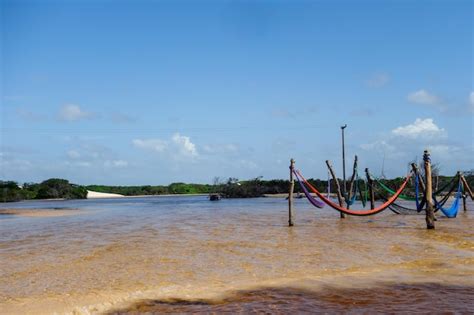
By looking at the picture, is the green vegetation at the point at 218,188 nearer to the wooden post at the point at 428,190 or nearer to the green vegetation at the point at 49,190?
the green vegetation at the point at 49,190

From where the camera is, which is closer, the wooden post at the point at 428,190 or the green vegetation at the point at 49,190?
the wooden post at the point at 428,190

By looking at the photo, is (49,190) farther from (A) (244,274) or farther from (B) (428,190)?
(A) (244,274)

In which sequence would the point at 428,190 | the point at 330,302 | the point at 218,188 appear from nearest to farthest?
the point at 330,302
the point at 428,190
the point at 218,188

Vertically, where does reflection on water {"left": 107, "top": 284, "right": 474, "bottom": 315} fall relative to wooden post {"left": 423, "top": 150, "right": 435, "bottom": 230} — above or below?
below

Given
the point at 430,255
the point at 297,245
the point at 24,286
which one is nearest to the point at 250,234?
the point at 297,245

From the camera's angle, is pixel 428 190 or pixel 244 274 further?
pixel 428 190

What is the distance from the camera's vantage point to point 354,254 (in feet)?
30.1

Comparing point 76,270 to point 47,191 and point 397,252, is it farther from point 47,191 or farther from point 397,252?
point 47,191

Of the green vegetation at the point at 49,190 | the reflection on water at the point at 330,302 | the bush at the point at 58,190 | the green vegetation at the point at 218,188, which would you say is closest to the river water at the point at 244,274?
the reflection on water at the point at 330,302

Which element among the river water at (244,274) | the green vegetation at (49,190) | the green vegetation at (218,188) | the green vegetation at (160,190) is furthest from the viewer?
the green vegetation at (160,190)

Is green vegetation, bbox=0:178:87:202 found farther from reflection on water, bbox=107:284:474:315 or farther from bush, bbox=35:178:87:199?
reflection on water, bbox=107:284:474:315

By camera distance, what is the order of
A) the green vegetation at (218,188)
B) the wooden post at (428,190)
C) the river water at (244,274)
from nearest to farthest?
1. the river water at (244,274)
2. the wooden post at (428,190)
3. the green vegetation at (218,188)

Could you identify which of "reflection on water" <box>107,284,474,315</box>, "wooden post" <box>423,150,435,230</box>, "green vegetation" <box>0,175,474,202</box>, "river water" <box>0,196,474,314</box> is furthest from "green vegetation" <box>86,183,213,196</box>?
"reflection on water" <box>107,284,474,315</box>

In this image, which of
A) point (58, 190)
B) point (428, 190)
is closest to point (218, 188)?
point (58, 190)
